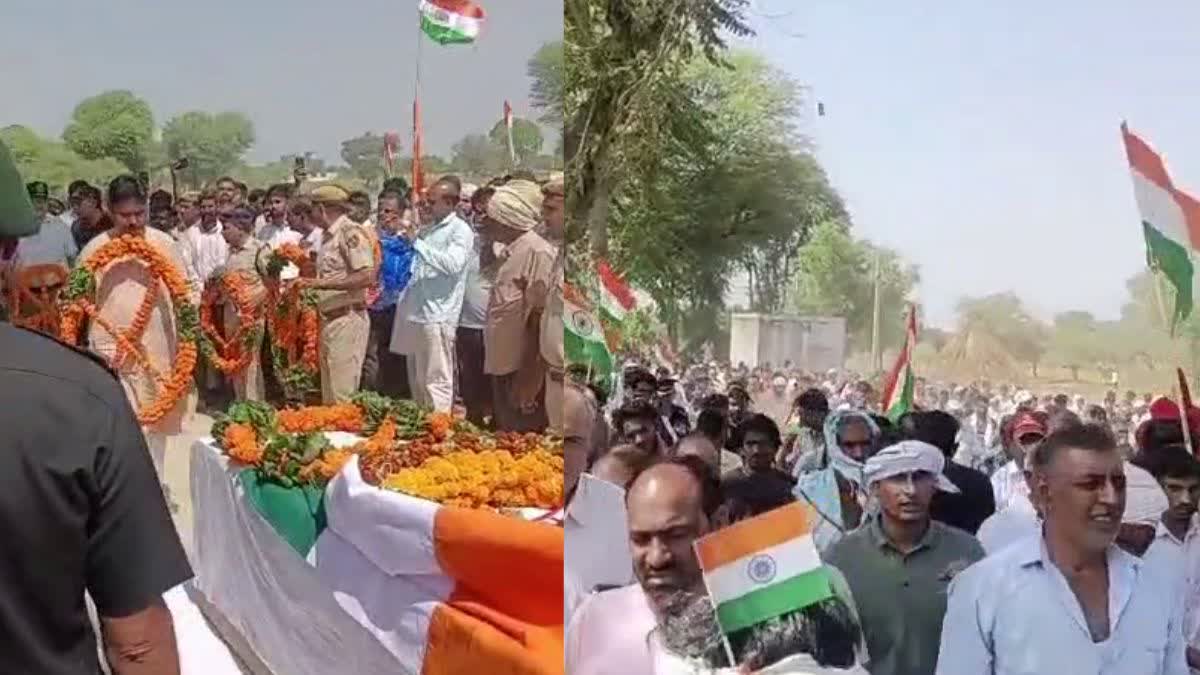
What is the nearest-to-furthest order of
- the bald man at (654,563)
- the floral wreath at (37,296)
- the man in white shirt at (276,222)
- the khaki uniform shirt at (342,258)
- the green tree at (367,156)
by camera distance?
1. the bald man at (654,563)
2. the green tree at (367,156)
3. the khaki uniform shirt at (342,258)
4. the man in white shirt at (276,222)
5. the floral wreath at (37,296)

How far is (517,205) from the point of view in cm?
291

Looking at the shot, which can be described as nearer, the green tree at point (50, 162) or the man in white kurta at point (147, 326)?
the green tree at point (50, 162)

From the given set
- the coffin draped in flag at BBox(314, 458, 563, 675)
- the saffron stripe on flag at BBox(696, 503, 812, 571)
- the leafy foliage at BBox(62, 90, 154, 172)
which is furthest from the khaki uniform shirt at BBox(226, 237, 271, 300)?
the saffron stripe on flag at BBox(696, 503, 812, 571)

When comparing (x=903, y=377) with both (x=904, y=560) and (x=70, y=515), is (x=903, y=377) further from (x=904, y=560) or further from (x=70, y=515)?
(x=70, y=515)

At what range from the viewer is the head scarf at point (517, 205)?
2.87 m

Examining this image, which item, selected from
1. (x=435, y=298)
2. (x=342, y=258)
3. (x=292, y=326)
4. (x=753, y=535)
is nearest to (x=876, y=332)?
(x=753, y=535)

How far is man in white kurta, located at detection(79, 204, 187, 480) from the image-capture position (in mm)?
3775

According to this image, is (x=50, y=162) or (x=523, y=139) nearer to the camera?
(x=523, y=139)

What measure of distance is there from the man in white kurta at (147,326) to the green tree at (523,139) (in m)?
1.24

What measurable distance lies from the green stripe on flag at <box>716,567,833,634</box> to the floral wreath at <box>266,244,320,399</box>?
1.33 meters

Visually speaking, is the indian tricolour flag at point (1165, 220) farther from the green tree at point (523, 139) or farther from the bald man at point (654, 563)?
the green tree at point (523, 139)

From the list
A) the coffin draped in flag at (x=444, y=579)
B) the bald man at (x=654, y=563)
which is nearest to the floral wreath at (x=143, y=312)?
the coffin draped in flag at (x=444, y=579)

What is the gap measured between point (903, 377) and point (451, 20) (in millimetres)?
1233

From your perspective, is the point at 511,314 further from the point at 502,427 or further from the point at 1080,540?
the point at 1080,540
